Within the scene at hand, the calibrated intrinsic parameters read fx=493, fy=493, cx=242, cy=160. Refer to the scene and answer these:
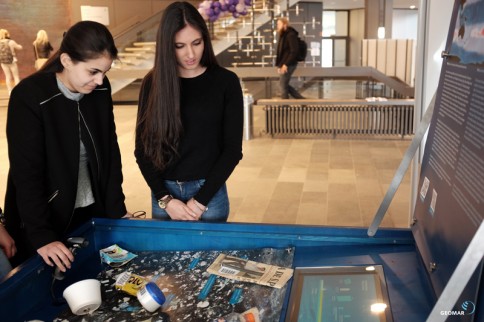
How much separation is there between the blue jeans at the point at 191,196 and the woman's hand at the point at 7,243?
597 mm

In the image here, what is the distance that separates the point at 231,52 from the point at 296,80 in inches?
104

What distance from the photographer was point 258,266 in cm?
166

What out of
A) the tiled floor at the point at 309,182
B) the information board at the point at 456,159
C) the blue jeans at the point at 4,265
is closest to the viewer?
the information board at the point at 456,159

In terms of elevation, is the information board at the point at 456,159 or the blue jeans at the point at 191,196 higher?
the information board at the point at 456,159

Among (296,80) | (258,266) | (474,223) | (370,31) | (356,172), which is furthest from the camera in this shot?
(370,31)

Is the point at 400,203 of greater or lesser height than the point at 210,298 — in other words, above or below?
below

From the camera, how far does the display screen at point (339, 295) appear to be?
4.38 ft

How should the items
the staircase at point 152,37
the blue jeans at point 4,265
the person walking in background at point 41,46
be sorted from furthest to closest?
the staircase at point 152,37
the person walking in background at point 41,46
the blue jeans at point 4,265

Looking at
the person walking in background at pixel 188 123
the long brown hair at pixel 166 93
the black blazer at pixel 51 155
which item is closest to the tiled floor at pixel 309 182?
the person walking in background at pixel 188 123

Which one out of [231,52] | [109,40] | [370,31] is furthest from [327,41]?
[109,40]

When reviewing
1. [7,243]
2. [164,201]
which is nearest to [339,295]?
[164,201]

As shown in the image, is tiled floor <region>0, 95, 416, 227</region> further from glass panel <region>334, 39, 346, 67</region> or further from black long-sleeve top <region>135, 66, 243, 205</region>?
glass panel <region>334, 39, 346, 67</region>

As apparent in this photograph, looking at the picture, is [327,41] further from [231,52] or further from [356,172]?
[356,172]

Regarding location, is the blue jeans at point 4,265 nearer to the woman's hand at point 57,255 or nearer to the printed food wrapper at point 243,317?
the woman's hand at point 57,255
